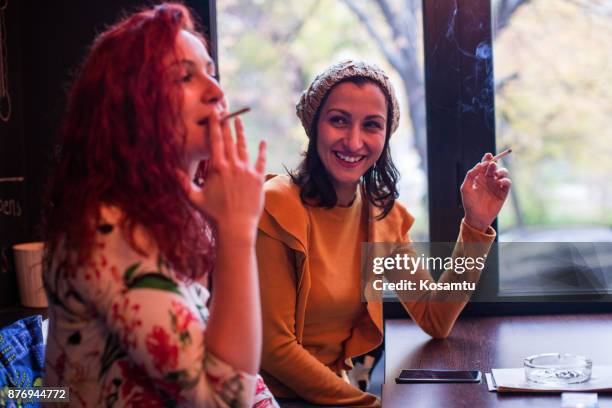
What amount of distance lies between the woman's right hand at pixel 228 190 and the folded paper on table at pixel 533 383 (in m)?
0.73

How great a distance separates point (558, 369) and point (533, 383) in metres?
0.07

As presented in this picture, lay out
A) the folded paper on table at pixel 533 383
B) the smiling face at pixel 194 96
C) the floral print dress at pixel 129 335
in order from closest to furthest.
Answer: the floral print dress at pixel 129 335, the smiling face at pixel 194 96, the folded paper on table at pixel 533 383

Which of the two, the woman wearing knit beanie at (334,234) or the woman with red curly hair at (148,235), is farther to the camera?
the woman wearing knit beanie at (334,234)

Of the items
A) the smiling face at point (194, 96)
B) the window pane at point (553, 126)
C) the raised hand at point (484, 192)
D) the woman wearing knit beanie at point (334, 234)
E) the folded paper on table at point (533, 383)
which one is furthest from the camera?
the window pane at point (553, 126)

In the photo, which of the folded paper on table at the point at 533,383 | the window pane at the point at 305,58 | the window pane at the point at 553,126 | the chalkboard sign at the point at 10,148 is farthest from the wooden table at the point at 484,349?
the chalkboard sign at the point at 10,148

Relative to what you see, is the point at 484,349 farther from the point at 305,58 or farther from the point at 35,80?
the point at 35,80

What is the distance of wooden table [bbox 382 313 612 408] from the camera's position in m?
1.51

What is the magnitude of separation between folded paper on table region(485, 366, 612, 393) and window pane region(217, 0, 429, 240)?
0.94 m

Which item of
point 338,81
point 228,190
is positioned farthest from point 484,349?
point 228,190

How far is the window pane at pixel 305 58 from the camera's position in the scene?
2.55 m

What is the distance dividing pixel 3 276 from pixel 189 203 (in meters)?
1.61

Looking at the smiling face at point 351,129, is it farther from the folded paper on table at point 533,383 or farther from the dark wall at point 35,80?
the dark wall at point 35,80

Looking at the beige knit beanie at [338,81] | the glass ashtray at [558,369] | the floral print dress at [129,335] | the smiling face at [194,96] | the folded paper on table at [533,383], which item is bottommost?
the folded paper on table at [533,383]

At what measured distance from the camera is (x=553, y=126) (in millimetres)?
2500
